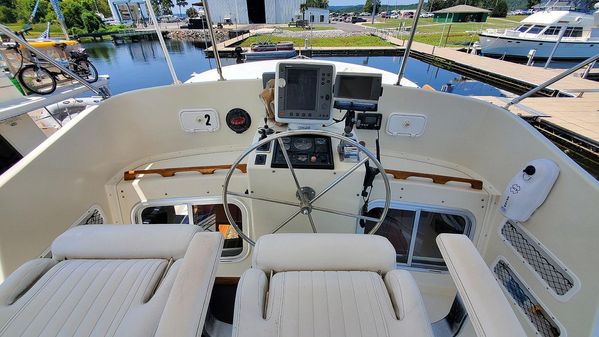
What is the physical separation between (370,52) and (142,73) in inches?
499

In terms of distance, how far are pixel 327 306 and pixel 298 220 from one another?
2.13 ft

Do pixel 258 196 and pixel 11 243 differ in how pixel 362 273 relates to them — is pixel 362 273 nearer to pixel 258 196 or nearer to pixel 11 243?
pixel 258 196

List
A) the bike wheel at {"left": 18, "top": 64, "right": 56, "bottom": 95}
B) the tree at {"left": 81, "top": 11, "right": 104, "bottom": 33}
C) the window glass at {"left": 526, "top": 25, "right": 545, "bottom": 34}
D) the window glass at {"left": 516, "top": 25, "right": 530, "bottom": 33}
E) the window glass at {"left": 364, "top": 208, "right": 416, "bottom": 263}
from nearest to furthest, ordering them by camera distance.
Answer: the window glass at {"left": 364, "top": 208, "right": 416, "bottom": 263}
the bike wheel at {"left": 18, "top": 64, "right": 56, "bottom": 95}
the window glass at {"left": 526, "top": 25, "right": 545, "bottom": 34}
the window glass at {"left": 516, "top": 25, "right": 530, "bottom": 33}
the tree at {"left": 81, "top": 11, "right": 104, "bottom": 33}

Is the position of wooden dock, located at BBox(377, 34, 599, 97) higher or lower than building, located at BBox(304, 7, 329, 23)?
lower

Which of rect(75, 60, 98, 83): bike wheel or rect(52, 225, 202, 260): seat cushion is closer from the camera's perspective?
rect(52, 225, 202, 260): seat cushion

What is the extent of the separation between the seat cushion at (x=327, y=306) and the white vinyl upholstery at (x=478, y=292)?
15 cm

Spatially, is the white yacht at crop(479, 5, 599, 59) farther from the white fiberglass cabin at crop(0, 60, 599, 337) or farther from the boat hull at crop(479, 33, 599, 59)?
the white fiberglass cabin at crop(0, 60, 599, 337)

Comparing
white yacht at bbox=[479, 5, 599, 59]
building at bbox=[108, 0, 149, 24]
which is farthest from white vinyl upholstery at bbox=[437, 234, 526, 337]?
white yacht at bbox=[479, 5, 599, 59]

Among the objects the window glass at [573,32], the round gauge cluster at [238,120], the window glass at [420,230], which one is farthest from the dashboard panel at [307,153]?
the window glass at [573,32]

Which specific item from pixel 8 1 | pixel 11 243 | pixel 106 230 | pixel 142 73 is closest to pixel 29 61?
pixel 11 243

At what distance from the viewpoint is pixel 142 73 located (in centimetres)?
1411

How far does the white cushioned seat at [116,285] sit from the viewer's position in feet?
2.45

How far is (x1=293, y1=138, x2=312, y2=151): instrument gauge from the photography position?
1.44 m

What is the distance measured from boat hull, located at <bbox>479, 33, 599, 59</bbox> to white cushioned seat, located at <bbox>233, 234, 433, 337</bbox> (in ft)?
56.9
